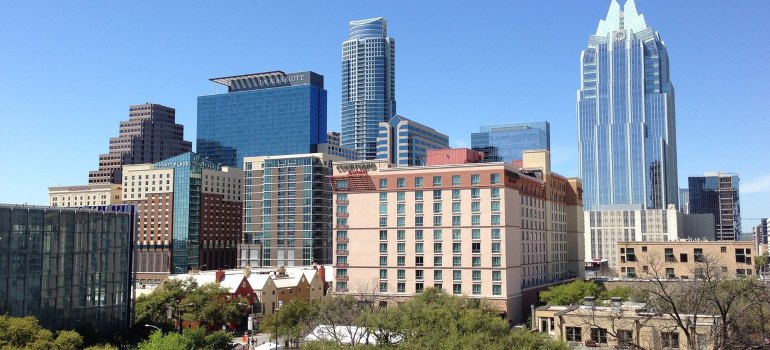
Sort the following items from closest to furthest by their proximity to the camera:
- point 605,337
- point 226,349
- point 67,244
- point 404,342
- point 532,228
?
point 404,342
point 605,337
point 226,349
point 67,244
point 532,228

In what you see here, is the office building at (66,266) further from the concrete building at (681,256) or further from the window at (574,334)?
the concrete building at (681,256)

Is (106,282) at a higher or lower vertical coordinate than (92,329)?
higher

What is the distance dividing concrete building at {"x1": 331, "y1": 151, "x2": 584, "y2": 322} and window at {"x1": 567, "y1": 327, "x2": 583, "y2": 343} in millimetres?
41097

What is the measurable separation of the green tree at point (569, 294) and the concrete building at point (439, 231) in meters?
4.78

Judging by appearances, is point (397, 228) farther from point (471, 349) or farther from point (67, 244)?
point (471, 349)

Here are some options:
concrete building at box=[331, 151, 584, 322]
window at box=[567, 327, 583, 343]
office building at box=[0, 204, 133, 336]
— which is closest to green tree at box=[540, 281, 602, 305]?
concrete building at box=[331, 151, 584, 322]

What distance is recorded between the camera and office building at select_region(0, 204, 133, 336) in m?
81.4

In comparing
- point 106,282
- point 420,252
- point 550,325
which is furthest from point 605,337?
point 106,282

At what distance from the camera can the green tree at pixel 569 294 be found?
125625 mm

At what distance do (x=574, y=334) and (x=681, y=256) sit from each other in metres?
109

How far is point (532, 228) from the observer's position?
463 feet

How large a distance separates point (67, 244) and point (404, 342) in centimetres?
4793

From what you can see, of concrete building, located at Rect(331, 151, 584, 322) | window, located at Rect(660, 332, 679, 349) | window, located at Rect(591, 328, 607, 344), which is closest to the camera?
window, located at Rect(660, 332, 679, 349)

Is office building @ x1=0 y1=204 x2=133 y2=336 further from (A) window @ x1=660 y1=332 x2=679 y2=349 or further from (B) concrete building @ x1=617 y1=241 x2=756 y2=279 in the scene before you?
(B) concrete building @ x1=617 y1=241 x2=756 y2=279
